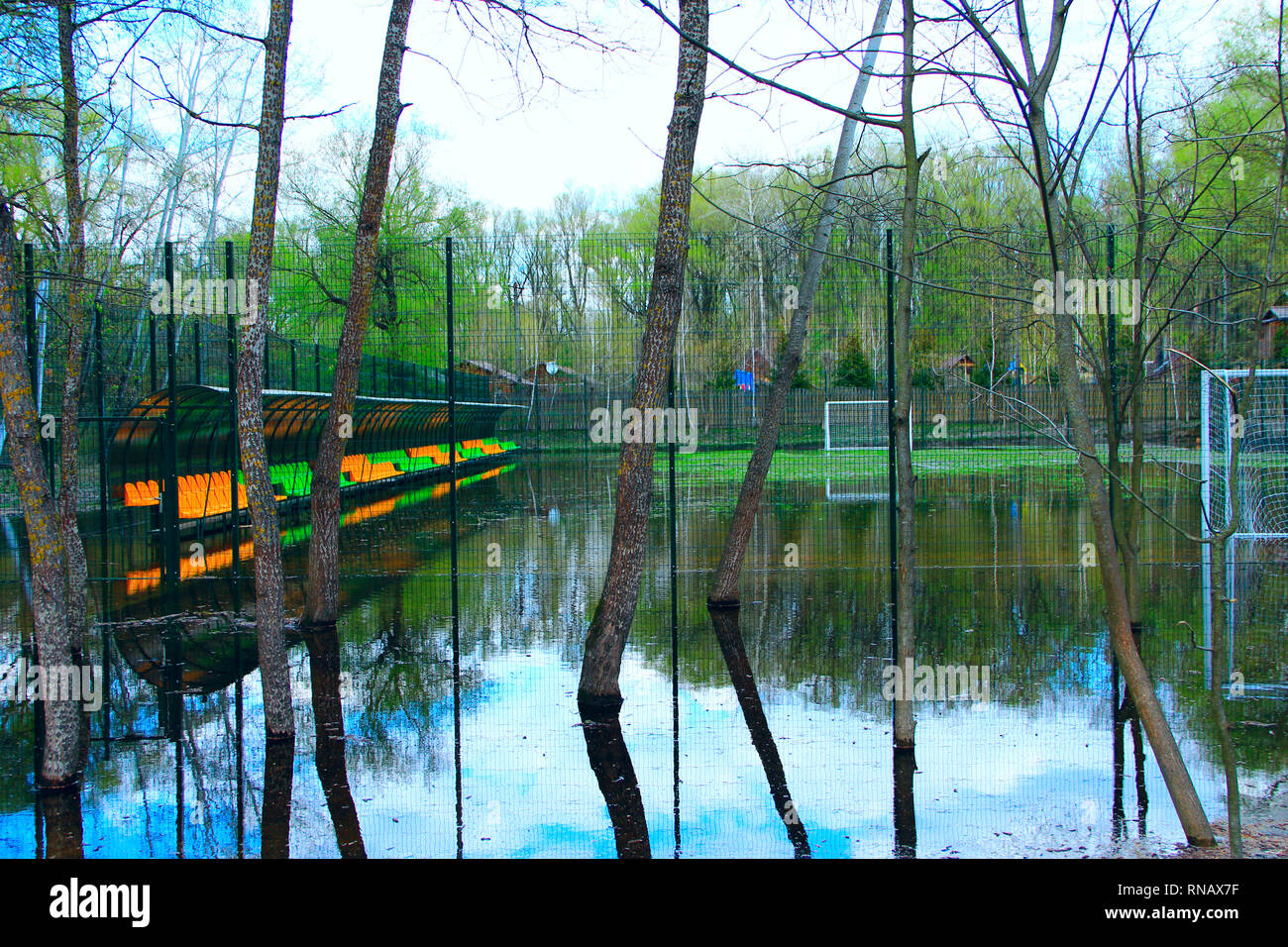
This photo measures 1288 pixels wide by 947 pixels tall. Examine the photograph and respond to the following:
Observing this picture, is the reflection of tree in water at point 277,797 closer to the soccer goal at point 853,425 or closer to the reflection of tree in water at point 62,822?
the reflection of tree in water at point 62,822

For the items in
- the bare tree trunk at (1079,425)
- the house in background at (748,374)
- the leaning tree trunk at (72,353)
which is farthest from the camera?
the house in background at (748,374)

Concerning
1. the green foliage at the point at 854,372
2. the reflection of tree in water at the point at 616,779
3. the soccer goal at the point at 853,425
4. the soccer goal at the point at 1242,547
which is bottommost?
the reflection of tree in water at the point at 616,779

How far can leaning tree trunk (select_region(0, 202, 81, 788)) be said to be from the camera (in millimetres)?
4555

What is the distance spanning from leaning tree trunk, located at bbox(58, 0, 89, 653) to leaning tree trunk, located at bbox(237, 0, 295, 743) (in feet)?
6.54

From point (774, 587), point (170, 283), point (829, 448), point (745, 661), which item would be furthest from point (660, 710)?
point (829, 448)

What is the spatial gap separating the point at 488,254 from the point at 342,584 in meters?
3.90

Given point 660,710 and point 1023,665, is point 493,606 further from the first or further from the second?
point 1023,665

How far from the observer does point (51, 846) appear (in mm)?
3838

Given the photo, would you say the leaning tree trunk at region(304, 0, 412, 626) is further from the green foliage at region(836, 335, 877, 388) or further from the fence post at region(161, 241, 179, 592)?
the green foliage at region(836, 335, 877, 388)

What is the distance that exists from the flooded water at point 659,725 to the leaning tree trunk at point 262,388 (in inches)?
17.3

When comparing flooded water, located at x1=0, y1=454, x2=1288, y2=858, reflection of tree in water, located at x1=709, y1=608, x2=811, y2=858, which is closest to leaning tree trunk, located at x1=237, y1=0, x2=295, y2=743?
flooded water, located at x1=0, y1=454, x2=1288, y2=858

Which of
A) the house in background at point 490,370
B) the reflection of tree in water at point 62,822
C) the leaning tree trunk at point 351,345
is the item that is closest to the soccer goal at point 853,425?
the house in background at point 490,370

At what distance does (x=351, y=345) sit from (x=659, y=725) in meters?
3.95

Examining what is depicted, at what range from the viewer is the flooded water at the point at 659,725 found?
3.98 metres
